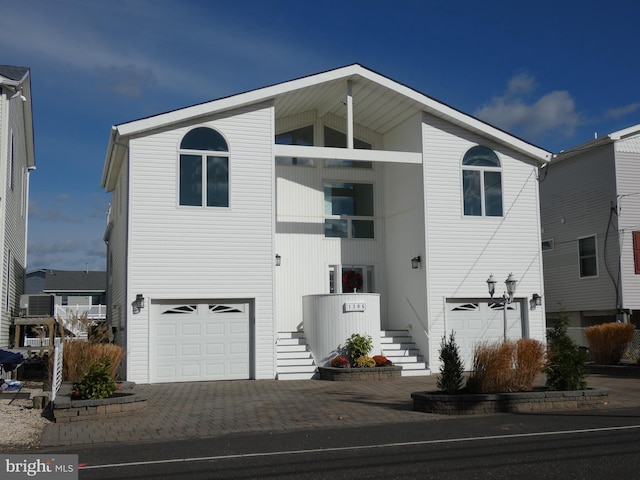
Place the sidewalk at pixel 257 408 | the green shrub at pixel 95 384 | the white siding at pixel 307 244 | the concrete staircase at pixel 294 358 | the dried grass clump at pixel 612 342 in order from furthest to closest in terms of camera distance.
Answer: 1. the white siding at pixel 307 244
2. the dried grass clump at pixel 612 342
3. the concrete staircase at pixel 294 358
4. the green shrub at pixel 95 384
5. the sidewalk at pixel 257 408

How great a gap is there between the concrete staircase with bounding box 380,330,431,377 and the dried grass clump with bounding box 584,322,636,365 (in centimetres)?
504

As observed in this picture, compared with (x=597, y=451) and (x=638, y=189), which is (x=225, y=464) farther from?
(x=638, y=189)

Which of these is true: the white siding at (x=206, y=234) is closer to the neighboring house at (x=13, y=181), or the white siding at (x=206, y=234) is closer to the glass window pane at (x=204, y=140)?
the glass window pane at (x=204, y=140)

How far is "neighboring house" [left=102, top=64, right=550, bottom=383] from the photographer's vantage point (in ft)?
57.6

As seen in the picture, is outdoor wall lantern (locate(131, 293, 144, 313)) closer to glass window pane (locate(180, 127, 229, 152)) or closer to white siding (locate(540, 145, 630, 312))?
glass window pane (locate(180, 127, 229, 152))

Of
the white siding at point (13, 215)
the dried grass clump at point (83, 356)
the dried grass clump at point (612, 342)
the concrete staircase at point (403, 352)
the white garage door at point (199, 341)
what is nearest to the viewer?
the dried grass clump at point (83, 356)

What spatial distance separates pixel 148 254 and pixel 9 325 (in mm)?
5334

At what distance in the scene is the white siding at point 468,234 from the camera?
19453 mm

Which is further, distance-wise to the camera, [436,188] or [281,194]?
[281,194]

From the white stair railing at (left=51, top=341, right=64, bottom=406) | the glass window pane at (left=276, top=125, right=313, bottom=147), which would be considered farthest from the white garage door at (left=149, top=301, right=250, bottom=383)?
→ the glass window pane at (left=276, top=125, right=313, bottom=147)

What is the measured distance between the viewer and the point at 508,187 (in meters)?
20.4

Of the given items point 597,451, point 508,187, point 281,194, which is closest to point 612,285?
point 508,187

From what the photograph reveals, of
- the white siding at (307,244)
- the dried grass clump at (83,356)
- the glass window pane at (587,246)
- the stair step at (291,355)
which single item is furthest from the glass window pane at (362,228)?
the dried grass clump at (83,356)

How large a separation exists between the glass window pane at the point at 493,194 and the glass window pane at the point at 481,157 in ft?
0.96
